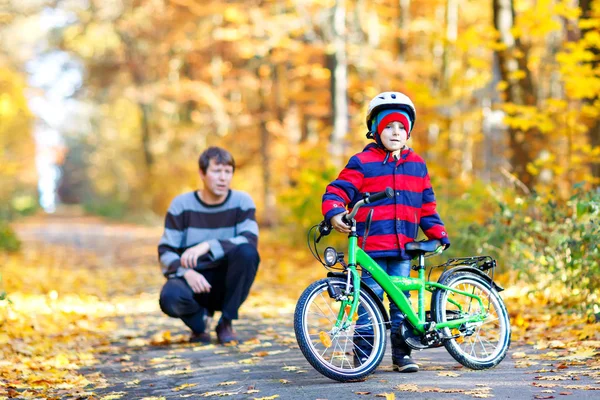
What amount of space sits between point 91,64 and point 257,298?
2306 cm

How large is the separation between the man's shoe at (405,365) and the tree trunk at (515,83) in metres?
8.02

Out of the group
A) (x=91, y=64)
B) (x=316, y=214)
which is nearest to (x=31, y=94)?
(x=91, y=64)

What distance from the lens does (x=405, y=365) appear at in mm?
4918

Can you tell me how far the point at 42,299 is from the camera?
30.3ft

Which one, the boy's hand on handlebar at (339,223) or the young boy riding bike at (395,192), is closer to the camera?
the boy's hand on handlebar at (339,223)

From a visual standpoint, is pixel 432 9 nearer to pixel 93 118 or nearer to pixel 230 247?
pixel 230 247

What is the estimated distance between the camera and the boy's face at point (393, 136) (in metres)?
4.84

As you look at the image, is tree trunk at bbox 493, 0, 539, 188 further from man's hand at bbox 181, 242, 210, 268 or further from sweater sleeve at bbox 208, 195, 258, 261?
man's hand at bbox 181, 242, 210, 268

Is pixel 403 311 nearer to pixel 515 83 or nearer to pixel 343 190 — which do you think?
pixel 343 190

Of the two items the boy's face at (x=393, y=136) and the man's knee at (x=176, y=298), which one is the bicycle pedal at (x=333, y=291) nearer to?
the boy's face at (x=393, y=136)

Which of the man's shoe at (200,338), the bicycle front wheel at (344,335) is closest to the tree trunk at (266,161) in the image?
the man's shoe at (200,338)

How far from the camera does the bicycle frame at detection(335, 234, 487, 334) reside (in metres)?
4.61

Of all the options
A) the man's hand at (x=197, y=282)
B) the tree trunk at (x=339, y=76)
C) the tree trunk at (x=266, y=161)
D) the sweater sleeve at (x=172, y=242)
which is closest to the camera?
the man's hand at (x=197, y=282)

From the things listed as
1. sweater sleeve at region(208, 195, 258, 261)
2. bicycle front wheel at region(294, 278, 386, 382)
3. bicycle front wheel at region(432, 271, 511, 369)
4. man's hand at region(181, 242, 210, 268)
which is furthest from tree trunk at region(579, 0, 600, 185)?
bicycle front wheel at region(294, 278, 386, 382)
